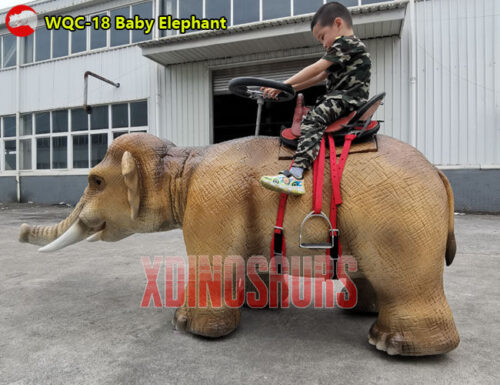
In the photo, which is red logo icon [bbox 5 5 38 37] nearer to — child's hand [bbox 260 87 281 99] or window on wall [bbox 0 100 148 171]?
window on wall [bbox 0 100 148 171]

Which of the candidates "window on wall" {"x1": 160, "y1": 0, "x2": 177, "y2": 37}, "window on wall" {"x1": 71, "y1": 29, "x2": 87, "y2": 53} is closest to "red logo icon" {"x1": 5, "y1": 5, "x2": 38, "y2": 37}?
"window on wall" {"x1": 71, "y1": 29, "x2": 87, "y2": 53}

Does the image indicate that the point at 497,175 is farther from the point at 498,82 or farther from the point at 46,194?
the point at 46,194

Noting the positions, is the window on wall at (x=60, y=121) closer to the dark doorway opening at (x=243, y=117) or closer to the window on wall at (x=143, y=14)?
the window on wall at (x=143, y=14)

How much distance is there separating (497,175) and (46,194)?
12.2m

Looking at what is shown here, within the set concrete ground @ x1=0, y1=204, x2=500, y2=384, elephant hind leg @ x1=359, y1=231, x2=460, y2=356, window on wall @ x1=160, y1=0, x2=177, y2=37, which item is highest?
window on wall @ x1=160, y1=0, x2=177, y2=37

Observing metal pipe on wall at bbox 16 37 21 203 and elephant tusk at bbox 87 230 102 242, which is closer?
elephant tusk at bbox 87 230 102 242

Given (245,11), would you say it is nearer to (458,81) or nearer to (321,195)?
(458,81)

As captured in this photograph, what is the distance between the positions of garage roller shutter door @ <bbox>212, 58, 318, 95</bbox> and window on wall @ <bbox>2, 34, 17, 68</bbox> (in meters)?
7.61

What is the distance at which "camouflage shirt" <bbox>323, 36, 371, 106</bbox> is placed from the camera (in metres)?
1.80

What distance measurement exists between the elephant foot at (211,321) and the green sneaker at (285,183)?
698mm

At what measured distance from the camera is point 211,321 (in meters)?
1.85

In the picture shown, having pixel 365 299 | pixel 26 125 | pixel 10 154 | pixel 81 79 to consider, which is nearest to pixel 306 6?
pixel 81 79

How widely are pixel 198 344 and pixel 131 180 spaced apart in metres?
0.92

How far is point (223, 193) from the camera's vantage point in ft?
5.97
